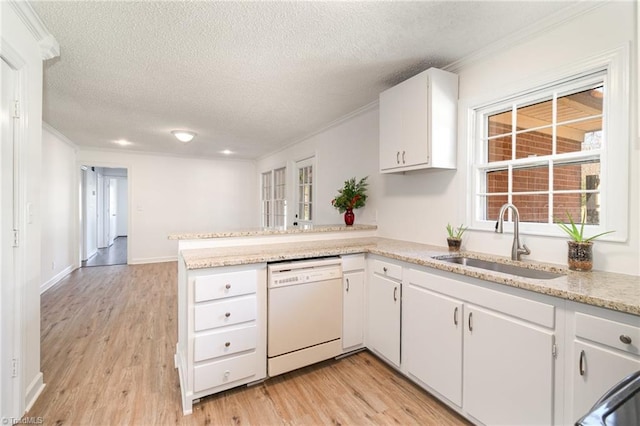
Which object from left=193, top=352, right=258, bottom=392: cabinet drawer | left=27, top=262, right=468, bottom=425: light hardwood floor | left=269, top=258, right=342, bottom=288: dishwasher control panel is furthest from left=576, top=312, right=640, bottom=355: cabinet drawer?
left=193, top=352, right=258, bottom=392: cabinet drawer

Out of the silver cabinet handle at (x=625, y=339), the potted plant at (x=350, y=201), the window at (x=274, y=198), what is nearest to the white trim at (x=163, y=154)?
the window at (x=274, y=198)

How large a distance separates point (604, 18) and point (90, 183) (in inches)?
340

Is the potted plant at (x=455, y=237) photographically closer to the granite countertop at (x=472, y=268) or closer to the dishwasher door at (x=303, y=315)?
the granite countertop at (x=472, y=268)

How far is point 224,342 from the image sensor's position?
1861 mm

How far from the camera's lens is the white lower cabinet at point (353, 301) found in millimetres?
2336

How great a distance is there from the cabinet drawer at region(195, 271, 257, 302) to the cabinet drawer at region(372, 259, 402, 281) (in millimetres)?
972

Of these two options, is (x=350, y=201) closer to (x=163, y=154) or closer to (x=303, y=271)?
(x=303, y=271)

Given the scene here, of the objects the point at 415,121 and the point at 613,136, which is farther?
the point at 415,121

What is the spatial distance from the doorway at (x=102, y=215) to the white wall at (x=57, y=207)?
1.53ft

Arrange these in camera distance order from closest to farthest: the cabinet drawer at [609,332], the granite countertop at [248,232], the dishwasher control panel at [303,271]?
the cabinet drawer at [609,332], the dishwasher control panel at [303,271], the granite countertop at [248,232]

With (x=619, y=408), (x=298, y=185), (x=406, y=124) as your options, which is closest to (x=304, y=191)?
(x=298, y=185)

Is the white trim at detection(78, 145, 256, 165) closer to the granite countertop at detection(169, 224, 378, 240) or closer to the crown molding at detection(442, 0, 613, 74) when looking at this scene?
the granite countertop at detection(169, 224, 378, 240)

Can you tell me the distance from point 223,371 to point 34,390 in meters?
1.22

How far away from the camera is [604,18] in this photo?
1.57 metres
